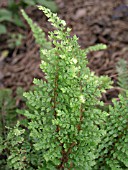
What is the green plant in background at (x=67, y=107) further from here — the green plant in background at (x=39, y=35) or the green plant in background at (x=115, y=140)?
the green plant in background at (x=39, y=35)

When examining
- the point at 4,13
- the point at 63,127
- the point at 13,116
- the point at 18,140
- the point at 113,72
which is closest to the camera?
the point at 63,127

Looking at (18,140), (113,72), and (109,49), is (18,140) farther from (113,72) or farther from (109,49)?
(109,49)

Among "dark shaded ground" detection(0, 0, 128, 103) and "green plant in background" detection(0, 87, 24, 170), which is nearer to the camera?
"green plant in background" detection(0, 87, 24, 170)

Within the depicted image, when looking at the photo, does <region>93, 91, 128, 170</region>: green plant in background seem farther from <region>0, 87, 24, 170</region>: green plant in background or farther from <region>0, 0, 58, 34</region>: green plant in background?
A: <region>0, 0, 58, 34</region>: green plant in background

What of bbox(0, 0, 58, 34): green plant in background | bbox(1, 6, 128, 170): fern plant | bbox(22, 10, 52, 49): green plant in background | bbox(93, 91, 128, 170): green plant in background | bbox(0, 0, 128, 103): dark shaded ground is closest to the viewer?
bbox(1, 6, 128, 170): fern plant

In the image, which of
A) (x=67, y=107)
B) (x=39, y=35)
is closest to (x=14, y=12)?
(x=39, y=35)

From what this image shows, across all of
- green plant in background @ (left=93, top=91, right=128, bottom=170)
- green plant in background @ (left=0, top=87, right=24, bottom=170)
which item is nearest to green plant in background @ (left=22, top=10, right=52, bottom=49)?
green plant in background @ (left=0, top=87, right=24, bottom=170)

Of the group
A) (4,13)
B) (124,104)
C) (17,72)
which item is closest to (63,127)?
(124,104)

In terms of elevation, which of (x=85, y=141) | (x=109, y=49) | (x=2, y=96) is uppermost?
(x=109, y=49)
